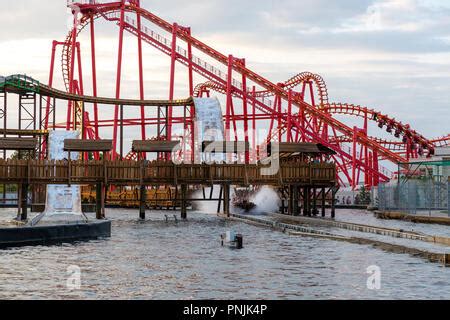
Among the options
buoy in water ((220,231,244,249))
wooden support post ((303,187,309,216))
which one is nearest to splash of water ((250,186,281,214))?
wooden support post ((303,187,309,216))

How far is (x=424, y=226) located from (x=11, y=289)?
35914 mm

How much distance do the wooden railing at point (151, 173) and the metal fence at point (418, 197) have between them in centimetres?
662

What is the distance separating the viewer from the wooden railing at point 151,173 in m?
57.8

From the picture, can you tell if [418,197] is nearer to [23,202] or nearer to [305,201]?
[305,201]

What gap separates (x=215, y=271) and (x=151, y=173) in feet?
110

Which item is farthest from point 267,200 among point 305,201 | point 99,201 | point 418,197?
point 99,201

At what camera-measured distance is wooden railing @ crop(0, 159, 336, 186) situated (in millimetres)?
57750

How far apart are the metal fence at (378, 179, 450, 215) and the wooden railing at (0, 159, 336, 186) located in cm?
662

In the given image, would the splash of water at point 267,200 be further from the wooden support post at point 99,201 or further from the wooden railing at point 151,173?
the wooden support post at point 99,201

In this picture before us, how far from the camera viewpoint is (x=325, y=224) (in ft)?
171

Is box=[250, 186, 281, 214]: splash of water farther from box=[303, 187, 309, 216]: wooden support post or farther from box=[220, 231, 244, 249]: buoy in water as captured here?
box=[220, 231, 244, 249]: buoy in water
